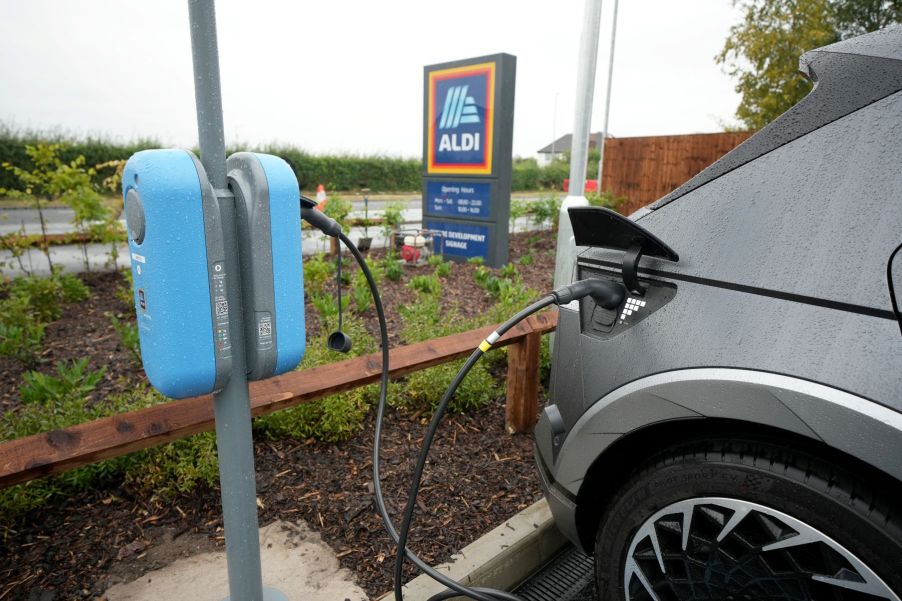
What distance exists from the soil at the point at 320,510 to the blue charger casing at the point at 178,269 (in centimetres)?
120

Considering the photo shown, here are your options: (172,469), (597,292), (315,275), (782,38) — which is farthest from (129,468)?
(782,38)

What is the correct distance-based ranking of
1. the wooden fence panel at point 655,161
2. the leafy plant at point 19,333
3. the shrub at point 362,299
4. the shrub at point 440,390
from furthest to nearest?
the wooden fence panel at point 655,161, the shrub at point 362,299, the leafy plant at point 19,333, the shrub at point 440,390

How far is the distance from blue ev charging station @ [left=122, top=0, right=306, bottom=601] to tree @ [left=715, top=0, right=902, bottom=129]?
1974 centimetres

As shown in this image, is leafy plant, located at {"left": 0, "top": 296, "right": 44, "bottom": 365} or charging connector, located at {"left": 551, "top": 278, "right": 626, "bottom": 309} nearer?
charging connector, located at {"left": 551, "top": 278, "right": 626, "bottom": 309}

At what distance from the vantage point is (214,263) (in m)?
1.39

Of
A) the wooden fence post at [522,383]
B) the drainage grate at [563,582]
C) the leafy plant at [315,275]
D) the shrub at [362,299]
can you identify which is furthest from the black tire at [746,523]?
the leafy plant at [315,275]

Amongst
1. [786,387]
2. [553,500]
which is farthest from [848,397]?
[553,500]

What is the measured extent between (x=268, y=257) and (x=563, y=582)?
1755mm

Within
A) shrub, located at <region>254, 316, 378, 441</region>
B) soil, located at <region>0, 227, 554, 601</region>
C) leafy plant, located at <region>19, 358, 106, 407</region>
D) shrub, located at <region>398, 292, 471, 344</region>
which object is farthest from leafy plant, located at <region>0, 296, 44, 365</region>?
shrub, located at <region>398, 292, 471, 344</region>

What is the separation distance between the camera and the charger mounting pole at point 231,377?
1.39 meters

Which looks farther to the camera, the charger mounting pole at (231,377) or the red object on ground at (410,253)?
the red object on ground at (410,253)

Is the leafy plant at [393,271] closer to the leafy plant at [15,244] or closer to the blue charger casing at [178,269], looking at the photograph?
the leafy plant at [15,244]

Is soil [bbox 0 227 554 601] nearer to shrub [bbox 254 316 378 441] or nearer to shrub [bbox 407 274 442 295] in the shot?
shrub [bbox 254 316 378 441]

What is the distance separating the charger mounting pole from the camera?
139 centimetres
